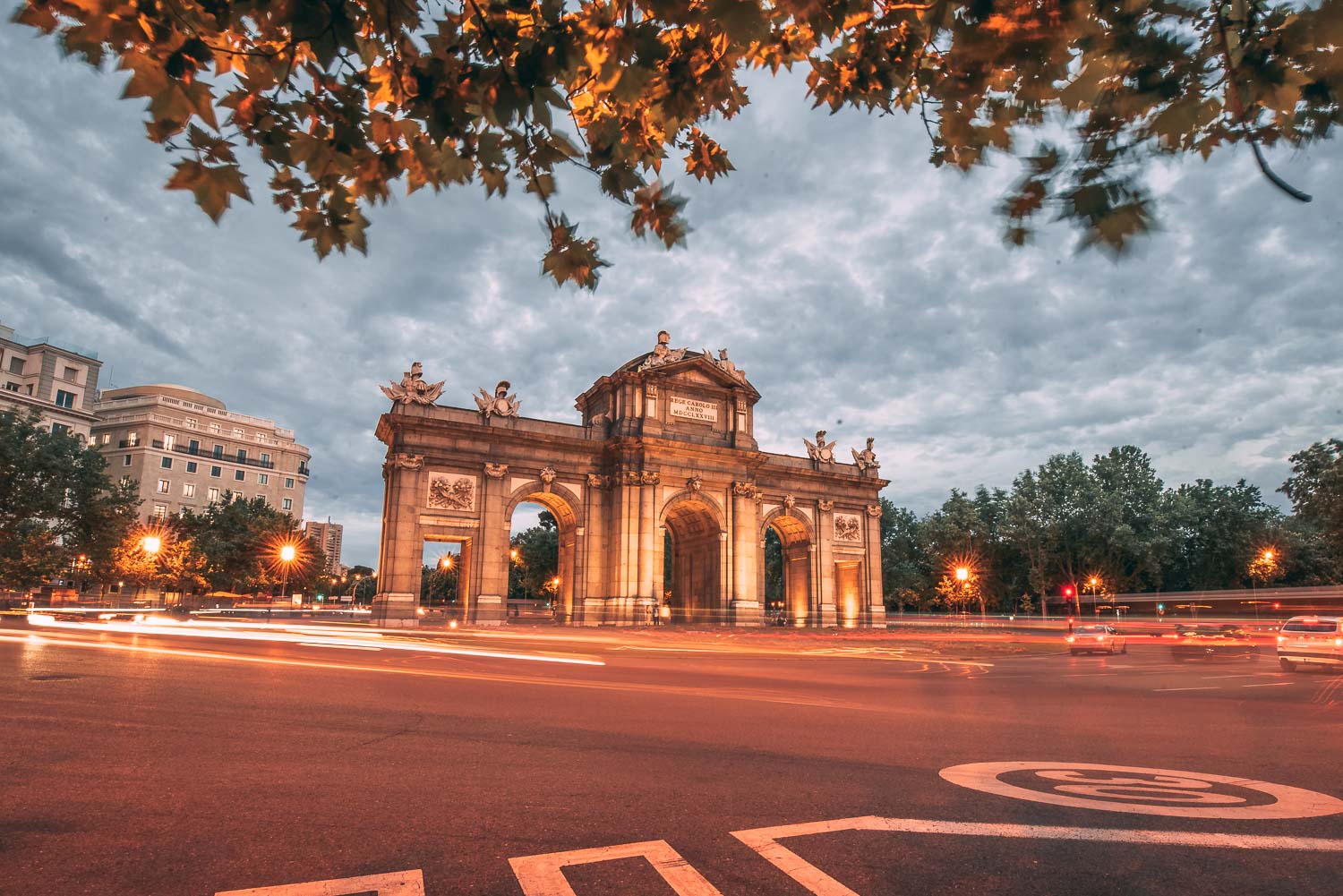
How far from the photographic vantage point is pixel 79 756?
6.50m

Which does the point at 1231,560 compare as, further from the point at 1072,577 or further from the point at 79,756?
the point at 79,756

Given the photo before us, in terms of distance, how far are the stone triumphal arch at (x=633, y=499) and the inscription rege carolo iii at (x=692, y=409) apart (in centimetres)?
8

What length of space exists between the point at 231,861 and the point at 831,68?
21.3 feet

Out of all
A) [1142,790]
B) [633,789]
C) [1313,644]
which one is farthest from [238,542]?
[1142,790]

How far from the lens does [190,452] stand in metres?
84.9

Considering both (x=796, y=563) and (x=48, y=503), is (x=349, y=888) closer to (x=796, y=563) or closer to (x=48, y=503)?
(x=48, y=503)

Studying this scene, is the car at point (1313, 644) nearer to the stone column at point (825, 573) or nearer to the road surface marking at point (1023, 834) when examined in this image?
the road surface marking at point (1023, 834)

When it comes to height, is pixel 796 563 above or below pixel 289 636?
above

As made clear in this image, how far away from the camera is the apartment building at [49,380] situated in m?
66.9

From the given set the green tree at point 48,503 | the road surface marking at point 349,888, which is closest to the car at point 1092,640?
the road surface marking at point 349,888

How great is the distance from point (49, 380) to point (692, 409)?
2519 inches

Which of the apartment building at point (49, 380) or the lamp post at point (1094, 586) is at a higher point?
the apartment building at point (49, 380)

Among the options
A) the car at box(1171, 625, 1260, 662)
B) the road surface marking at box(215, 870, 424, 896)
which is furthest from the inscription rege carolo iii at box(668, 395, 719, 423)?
the road surface marking at box(215, 870, 424, 896)

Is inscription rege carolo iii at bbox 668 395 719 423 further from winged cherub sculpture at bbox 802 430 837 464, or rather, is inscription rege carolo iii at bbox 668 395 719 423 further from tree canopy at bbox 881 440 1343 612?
tree canopy at bbox 881 440 1343 612
